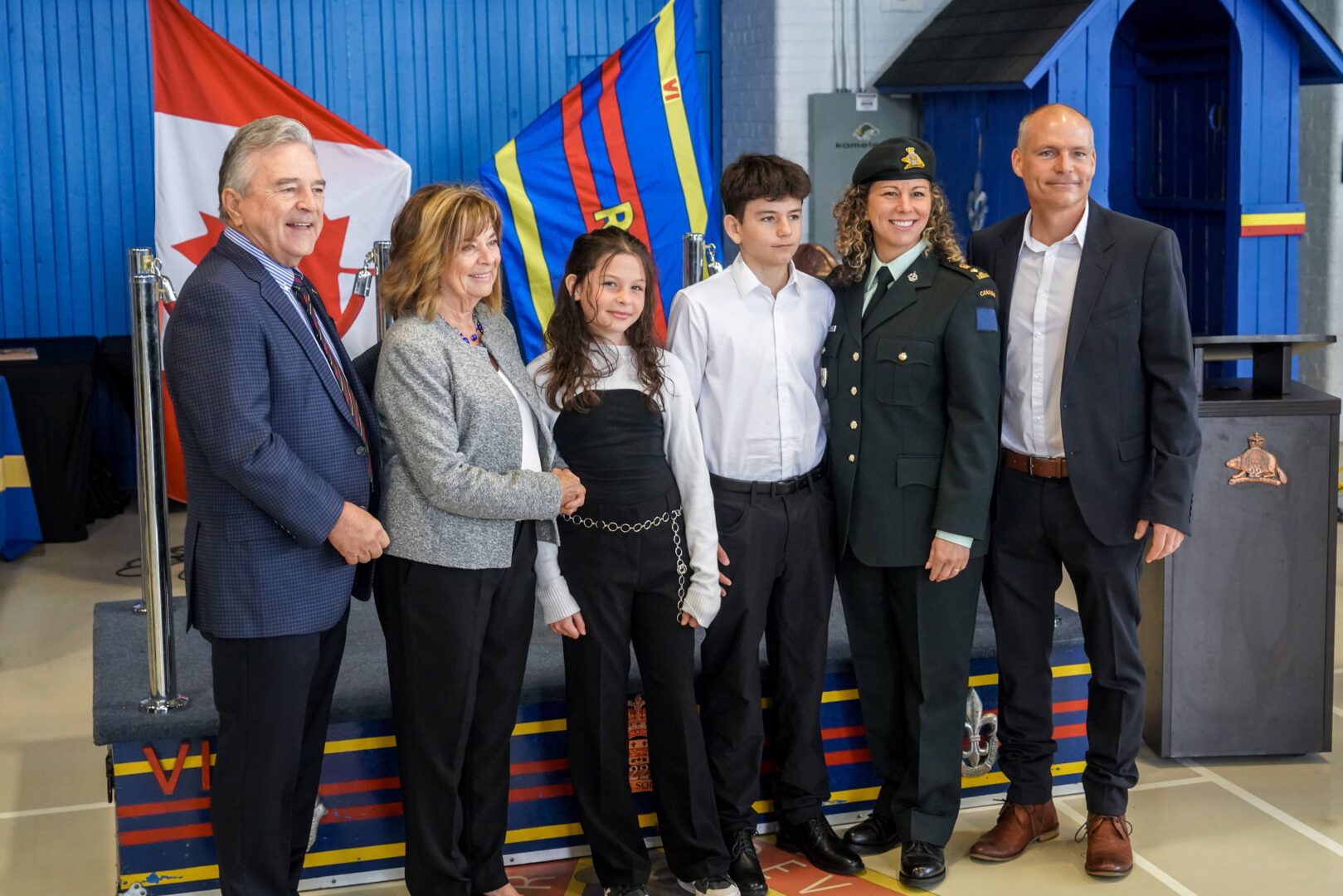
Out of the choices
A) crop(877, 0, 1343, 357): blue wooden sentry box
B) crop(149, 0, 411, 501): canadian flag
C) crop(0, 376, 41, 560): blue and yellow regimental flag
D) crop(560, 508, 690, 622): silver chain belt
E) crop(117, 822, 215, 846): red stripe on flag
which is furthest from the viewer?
crop(0, 376, 41, 560): blue and yellow regimental flag

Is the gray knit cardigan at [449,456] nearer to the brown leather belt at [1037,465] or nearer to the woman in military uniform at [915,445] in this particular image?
the woman in military uniform at [915,445]

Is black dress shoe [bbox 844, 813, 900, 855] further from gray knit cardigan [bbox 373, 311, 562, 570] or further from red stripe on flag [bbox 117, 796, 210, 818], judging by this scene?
red stripe on flag [bbox 117, 796, 210, 818]

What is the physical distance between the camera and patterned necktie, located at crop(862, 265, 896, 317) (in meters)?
2.83

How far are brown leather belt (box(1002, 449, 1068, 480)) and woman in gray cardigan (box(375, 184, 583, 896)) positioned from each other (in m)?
0.95

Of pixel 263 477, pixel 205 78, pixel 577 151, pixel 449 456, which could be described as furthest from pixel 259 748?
pixel 205 78

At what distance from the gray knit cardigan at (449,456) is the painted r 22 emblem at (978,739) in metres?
1.21

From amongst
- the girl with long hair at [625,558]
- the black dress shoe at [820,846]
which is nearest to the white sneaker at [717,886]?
the girl with long hair at [625,558]

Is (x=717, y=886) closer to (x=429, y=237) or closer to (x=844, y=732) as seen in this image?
(x=844, y=732)

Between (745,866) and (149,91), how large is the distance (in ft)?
16.5

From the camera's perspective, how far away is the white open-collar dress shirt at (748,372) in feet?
9.25

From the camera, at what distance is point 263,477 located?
2281 millimetres

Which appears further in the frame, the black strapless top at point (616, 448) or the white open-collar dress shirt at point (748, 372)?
the white open-collar dress shirt at point (748, 372)

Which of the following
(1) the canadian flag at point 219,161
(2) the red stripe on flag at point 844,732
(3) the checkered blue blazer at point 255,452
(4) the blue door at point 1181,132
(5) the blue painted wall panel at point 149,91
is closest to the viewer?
(3) the checkered blue blazer at point 255,452

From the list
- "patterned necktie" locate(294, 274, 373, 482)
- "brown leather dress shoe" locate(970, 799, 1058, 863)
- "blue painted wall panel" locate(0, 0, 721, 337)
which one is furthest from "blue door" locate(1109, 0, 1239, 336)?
"patterned necktie" locate(294, 274, 373, 482)
